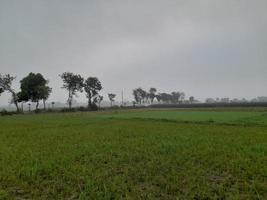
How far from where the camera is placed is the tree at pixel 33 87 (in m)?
63.3

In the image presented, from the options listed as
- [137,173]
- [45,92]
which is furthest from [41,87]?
[137,173]

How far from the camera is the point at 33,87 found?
63.8m

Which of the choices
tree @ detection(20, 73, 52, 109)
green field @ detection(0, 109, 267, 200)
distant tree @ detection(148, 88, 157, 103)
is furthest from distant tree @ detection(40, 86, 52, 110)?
distant tree @ detection(148, 88, 157, 103)

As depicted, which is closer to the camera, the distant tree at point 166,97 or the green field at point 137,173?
the green field at point 137,173

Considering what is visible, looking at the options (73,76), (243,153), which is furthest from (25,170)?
(73,76)

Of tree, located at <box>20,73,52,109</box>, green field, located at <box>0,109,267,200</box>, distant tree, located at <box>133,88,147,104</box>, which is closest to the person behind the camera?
green field, located at <box>0,109,267,200</box>

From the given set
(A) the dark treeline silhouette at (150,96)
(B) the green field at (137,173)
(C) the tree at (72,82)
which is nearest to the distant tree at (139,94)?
(A) the dark treeline silhouette at (150,96)

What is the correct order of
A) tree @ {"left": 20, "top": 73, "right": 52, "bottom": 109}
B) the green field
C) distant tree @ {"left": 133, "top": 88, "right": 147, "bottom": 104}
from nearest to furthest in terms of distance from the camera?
the green field, tree @ {"left": 20, "top": 73, "right": 52, "bottom": 109}, distant tree @ {"left": 133, "top": 88, "right": 147, "bottom": 104}

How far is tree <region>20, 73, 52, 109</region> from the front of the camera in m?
63.3

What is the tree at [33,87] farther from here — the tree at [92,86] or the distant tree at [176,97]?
the distant tree at [176,97]

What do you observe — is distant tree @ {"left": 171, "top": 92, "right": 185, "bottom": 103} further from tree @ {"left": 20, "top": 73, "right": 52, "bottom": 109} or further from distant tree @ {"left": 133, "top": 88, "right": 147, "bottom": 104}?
tree @ {"left": 20, "top": 73, "right": 52, "bottom": 109}

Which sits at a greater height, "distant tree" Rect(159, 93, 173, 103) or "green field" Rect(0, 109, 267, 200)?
"distant tree" Rect(159, 93, 173, 103)

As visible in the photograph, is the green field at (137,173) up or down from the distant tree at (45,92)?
down

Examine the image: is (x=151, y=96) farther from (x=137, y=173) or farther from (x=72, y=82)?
(x=137, y=173)
